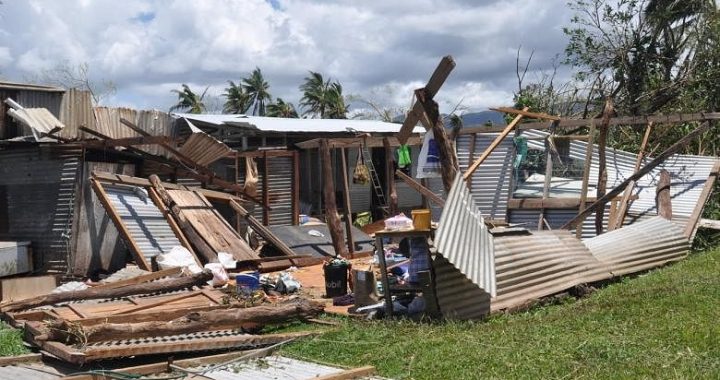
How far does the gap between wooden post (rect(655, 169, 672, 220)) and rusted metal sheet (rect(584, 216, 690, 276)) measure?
0.67 meters

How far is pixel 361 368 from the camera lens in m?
6.00

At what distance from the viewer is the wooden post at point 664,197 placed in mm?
12128

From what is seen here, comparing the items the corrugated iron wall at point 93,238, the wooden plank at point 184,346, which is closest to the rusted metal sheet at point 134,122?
the corrugated iron wall at point 93,238

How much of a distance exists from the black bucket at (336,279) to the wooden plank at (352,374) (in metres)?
4.01

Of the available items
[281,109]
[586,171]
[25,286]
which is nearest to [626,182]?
[586,171]

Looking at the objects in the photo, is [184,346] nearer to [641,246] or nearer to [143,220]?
[143,220]

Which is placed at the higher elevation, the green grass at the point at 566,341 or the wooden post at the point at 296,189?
the wooden post at the point at 296,189

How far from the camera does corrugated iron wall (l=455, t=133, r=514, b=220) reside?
14.5m

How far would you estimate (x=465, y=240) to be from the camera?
793 centimetres

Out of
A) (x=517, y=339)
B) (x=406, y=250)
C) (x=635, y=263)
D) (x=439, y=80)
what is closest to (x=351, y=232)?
(x=406, y=250)

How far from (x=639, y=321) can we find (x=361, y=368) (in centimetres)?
262

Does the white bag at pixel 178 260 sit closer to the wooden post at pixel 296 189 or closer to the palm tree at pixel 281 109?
the wooden post at pixel 296 189

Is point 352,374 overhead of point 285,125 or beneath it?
beneath

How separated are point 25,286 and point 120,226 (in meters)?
1.67
